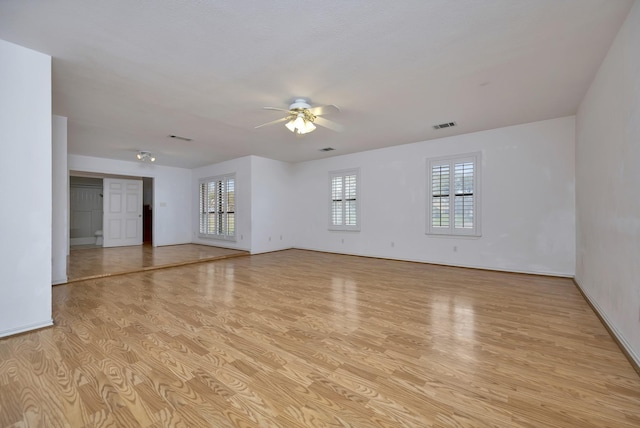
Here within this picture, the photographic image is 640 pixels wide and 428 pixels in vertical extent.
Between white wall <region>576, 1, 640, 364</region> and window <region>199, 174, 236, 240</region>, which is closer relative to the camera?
white wall <region>576, 1, 640, 364</region>

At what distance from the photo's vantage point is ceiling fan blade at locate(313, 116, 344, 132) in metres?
4.44

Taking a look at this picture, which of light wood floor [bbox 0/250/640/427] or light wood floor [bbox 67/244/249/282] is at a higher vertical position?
light wood floor [bbox 67/244/249/282]

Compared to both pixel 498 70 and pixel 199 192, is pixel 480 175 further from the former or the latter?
pixel 199 192

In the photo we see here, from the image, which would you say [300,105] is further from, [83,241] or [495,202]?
[83,241]

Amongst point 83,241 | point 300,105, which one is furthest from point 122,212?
point 300,105

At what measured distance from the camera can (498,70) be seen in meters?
2.93

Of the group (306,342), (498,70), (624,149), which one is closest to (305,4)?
(498,70)

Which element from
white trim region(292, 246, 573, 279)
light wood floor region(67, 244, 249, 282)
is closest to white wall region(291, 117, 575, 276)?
white trim region(292, 246, 573, 279)

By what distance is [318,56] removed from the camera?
264 centimetres

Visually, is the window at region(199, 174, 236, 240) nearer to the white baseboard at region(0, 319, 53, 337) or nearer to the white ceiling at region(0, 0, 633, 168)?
the white ceiling at region(0, 0, 633, 168)

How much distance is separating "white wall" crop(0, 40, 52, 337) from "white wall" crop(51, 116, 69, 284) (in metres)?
1.88

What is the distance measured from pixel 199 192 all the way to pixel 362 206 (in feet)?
18.1

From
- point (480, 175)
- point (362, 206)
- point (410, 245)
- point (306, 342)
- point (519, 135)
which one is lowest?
point (306, 342)

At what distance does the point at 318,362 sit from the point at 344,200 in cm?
553
